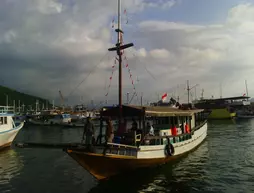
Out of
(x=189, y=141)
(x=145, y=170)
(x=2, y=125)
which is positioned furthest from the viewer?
(x=2, y=125)

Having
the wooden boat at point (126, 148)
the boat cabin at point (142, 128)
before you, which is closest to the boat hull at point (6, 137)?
the boat cabin at point (142, 128)

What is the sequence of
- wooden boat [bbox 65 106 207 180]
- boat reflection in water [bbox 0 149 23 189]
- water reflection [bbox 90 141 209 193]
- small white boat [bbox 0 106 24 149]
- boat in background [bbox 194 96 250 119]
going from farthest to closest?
boat in background [bbox 194 96 250 119]
small white boat [bbox 0 106 24 149]
boat reflection in water [bbox 0 149 23 189]
wooden boat [bbox 65 106 207 180]
water reflection [bbox 90 141 209 193]

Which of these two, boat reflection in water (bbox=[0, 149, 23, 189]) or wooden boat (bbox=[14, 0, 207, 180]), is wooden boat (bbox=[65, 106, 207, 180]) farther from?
boat reflection in water (bbox=[0, 149, 23, 189])

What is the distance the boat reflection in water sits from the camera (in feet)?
54.2

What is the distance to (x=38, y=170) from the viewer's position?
18094mm

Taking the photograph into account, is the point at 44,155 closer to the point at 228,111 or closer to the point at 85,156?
the point at 85,156

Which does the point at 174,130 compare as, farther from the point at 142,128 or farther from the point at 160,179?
the point at 160,179

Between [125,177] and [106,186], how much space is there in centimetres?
164

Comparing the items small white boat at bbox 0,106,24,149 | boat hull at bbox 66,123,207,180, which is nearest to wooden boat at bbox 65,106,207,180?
boat hull at bbox 66,123,207,180

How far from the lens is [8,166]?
65.0 feet

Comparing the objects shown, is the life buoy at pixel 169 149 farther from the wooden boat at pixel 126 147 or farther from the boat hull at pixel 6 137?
the boat hull at pixel 6 137

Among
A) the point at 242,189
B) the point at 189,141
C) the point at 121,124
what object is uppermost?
the point at 121,124

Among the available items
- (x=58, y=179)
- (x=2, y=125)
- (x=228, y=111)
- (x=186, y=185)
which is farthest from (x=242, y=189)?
(x=228, y=111)

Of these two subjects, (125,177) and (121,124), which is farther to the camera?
(121,124)
